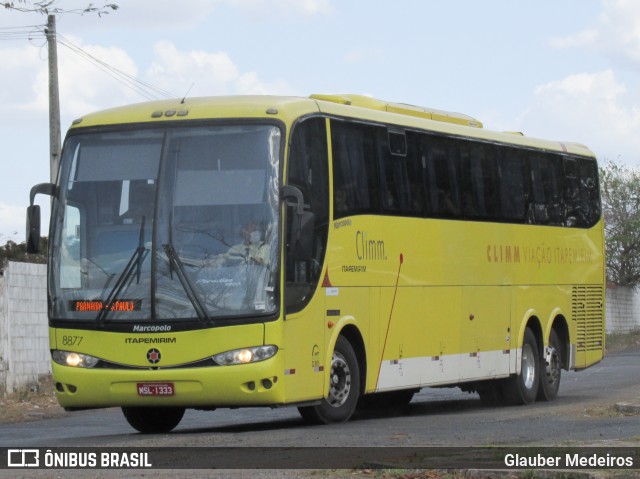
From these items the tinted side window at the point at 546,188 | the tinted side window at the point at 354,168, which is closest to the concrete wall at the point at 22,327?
the tinted side window at the point at 354,168

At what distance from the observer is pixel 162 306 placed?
1565cm

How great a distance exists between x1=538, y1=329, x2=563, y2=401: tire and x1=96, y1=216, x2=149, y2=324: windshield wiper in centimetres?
896

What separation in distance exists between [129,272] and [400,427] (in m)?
3.31

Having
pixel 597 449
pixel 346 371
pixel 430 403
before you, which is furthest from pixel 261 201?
pixel 430 403

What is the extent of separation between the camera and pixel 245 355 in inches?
609

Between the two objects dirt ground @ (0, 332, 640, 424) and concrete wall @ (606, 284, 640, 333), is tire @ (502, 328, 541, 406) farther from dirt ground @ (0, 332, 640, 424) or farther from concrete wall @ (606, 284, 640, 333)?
concrete wall @ (606, 284, 640, 333)

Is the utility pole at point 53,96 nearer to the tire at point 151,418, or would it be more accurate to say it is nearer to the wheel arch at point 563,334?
the wheel arch at point 563,334

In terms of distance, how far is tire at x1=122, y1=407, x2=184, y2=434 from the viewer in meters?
17.3

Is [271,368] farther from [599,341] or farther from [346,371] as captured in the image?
[599,341]

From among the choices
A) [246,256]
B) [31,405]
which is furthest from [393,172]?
[31,405]

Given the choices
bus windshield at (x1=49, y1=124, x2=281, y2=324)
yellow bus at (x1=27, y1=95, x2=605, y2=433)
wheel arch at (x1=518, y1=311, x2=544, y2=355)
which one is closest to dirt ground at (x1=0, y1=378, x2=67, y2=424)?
yellow bus at (x1=27, y1=95, x2=605, y2=433)

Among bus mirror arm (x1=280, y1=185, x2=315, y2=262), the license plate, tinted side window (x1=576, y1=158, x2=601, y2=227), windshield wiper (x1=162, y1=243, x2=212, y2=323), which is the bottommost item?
the license plate

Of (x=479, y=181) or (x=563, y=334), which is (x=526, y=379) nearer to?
(x=563, y=334)

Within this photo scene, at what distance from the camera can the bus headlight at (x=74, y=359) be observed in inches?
629
